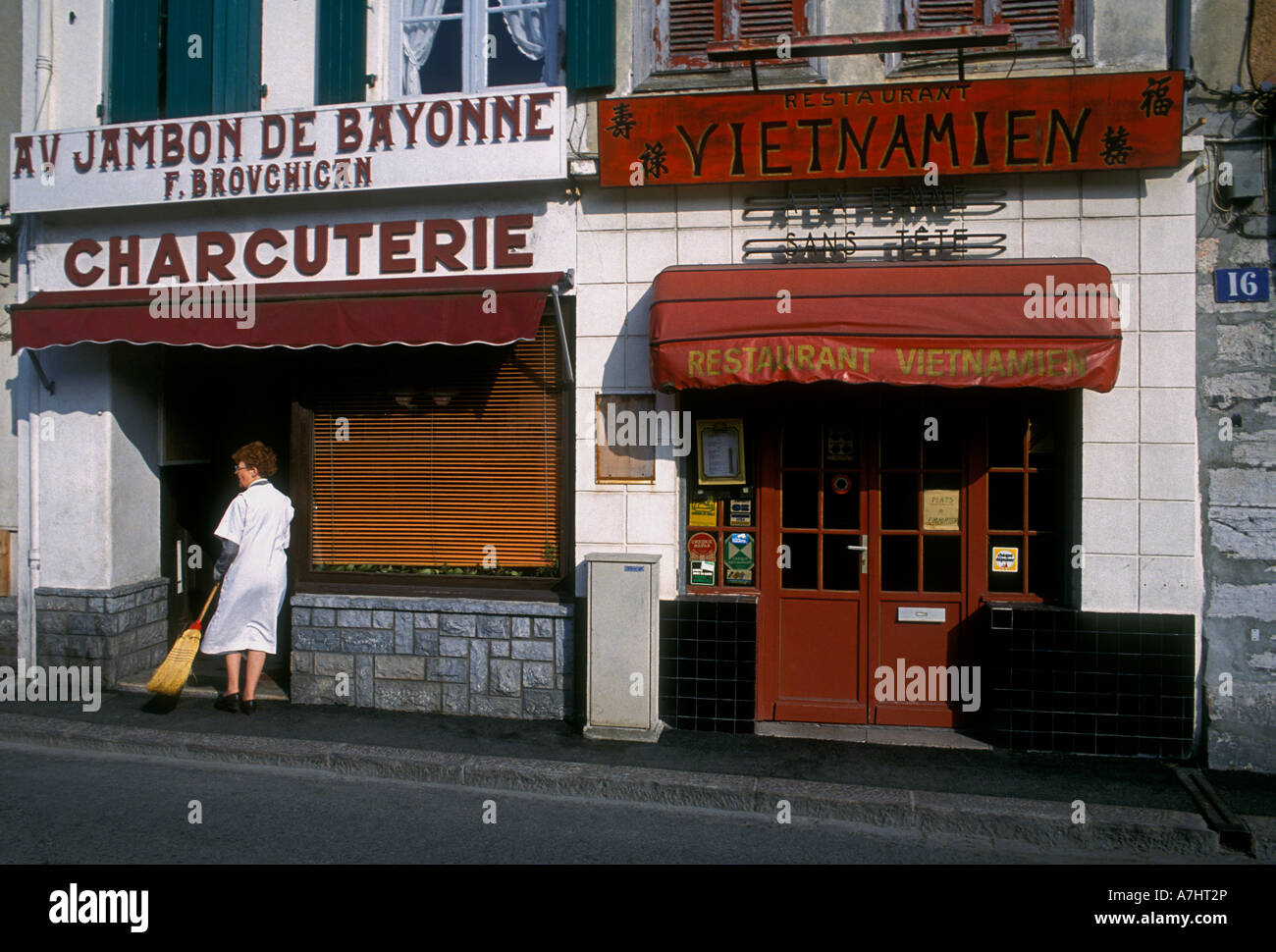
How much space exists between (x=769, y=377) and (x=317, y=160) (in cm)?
375

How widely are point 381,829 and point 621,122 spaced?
4729mm

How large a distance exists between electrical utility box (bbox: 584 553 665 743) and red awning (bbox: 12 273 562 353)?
1.71 meters

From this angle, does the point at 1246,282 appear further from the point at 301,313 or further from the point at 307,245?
the point at 307,245

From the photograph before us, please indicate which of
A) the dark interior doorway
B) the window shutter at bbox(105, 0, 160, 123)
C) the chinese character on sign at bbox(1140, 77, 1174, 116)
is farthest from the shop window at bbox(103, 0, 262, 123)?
the chinese character on sign at bbox(1140, 77, 1174, 116)

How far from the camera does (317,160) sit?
22.5 feet

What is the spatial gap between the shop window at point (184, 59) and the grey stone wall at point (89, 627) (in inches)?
148

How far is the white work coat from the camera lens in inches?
265

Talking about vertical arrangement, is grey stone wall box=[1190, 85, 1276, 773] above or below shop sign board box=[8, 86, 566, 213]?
below

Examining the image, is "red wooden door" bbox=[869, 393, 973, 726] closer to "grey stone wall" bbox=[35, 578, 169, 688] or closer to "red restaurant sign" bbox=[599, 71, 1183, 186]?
"red restaurant sign" bbox=[599, 71, 1183, 186]

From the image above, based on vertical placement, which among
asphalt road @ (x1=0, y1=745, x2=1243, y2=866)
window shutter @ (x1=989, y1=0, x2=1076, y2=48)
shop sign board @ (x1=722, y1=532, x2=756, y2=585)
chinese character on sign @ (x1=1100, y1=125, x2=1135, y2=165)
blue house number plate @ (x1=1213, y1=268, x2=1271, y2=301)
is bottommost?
asphalt road @ (x1=0, y1=745, x2=1243, y2=866)

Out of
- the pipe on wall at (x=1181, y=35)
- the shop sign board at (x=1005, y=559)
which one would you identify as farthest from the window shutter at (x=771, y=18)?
the shop sign board at (x=1005, y=559)

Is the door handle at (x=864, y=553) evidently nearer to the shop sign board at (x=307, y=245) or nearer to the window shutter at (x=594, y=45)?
the shop sign board at (x=307, y=245)
